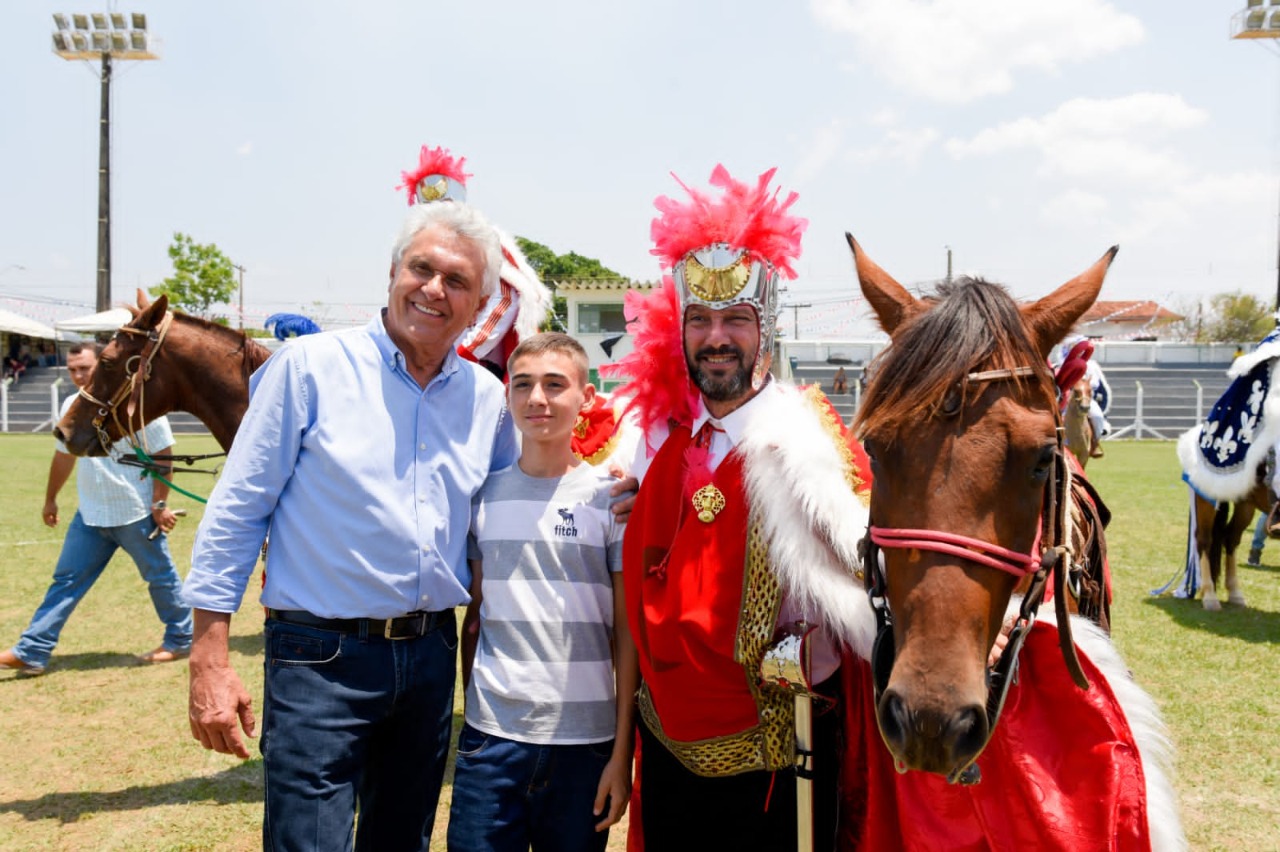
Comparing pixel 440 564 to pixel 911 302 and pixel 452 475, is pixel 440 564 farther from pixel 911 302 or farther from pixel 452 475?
pixel 911 302

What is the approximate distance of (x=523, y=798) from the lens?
231 centimetres

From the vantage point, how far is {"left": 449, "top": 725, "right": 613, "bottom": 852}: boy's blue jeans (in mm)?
2271

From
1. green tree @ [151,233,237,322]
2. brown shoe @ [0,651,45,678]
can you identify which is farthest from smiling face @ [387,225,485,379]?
green tree @ [151,233,237,322]

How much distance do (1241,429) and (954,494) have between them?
6.66 m

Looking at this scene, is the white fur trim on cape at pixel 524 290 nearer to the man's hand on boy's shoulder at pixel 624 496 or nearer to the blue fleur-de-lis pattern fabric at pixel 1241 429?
the man's hand on boy's shoulder at pixel 624 496

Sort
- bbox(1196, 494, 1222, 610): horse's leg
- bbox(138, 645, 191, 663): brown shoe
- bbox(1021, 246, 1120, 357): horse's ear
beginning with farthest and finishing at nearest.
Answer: bbox(1196, 494, 1222, 610): horse's leg, bbox(138, 645, 191, 663): brown shoe, bbox(1021, 246, 1120, 357): horse's ear

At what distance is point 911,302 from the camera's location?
2.06 metres

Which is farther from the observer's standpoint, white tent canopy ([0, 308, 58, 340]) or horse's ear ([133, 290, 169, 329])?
white tent canopy ([0, 308, 58, 340])

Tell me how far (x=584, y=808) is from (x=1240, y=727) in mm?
4390

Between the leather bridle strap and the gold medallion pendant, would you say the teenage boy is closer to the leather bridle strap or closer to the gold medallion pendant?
the gold medallion pendant

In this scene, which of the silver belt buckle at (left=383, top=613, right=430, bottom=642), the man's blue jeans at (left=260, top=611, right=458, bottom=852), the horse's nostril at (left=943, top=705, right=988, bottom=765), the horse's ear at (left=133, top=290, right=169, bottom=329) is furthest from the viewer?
the horse's ear at (left=133, top=290, right=169, bottom=329)

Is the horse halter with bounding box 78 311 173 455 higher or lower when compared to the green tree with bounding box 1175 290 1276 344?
lower

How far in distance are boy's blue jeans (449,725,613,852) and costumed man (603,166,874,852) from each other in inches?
9.3

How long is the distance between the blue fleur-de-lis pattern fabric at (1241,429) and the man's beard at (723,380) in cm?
590
